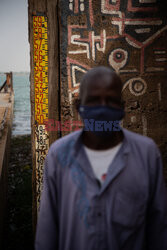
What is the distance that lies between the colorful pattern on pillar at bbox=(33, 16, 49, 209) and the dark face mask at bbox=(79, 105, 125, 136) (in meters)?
1.45

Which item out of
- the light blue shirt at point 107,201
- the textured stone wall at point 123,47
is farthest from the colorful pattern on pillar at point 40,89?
the light blue shirt at point 107,201

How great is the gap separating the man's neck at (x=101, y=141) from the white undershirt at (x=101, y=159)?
0.03 metres

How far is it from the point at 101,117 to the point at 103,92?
155 mm

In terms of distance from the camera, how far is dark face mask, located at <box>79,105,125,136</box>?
4.32ft

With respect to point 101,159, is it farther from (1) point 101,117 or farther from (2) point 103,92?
(2) point 103,92

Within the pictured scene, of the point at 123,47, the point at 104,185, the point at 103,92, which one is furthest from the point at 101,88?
the point at 123,47

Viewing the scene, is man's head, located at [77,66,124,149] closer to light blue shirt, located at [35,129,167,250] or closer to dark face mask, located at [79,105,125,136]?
dark face mask, located at [79,105,125,136]

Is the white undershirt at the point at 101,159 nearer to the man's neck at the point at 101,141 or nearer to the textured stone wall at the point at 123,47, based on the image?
the man's neck at the point at 101,141

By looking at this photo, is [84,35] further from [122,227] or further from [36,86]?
[122,227]

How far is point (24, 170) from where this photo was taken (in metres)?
6.70

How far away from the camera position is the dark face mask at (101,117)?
1315 millimetres

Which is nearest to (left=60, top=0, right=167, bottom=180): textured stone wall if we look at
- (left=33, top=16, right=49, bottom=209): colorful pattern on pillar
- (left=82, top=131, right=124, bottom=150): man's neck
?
(left=33, top=16, right=49, bottom=209): colorful pattern on pillar

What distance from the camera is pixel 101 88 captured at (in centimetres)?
129

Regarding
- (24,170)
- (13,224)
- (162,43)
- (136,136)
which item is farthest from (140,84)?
(24,170)
